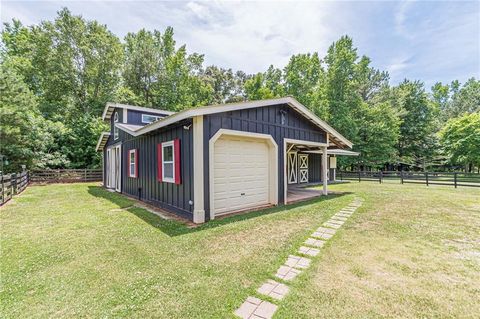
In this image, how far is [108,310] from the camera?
88.7 inches

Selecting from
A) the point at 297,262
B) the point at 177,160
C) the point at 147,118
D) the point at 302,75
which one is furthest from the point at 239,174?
the point at 302,75

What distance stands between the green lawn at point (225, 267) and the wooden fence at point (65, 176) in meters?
12.4

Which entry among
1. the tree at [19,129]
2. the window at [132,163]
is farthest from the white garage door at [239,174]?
the tree at [19,129]

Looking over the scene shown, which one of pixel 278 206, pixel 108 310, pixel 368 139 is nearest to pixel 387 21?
pixel 278 206

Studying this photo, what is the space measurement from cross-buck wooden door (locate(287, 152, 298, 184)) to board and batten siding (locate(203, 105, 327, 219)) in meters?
4.34

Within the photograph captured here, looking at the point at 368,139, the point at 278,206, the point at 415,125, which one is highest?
the point at 415,125

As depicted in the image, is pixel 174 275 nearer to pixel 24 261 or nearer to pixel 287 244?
pixel 287 244

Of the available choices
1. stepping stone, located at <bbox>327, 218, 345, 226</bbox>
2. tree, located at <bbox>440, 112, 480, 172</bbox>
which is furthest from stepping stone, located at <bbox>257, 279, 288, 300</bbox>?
tree, located at <bbox>440, 112, 480, 172</bbox>

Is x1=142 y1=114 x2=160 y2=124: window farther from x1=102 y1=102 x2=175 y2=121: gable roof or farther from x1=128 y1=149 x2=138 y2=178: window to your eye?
x1=128 y1=149 x2=138 y2=178: window

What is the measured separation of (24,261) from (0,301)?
118 cm

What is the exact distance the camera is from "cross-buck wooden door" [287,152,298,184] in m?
14.0

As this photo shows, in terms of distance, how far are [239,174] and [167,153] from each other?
7.57 feet

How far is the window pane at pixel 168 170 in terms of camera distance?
6.53 metres

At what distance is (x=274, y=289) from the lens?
2.64 metres
